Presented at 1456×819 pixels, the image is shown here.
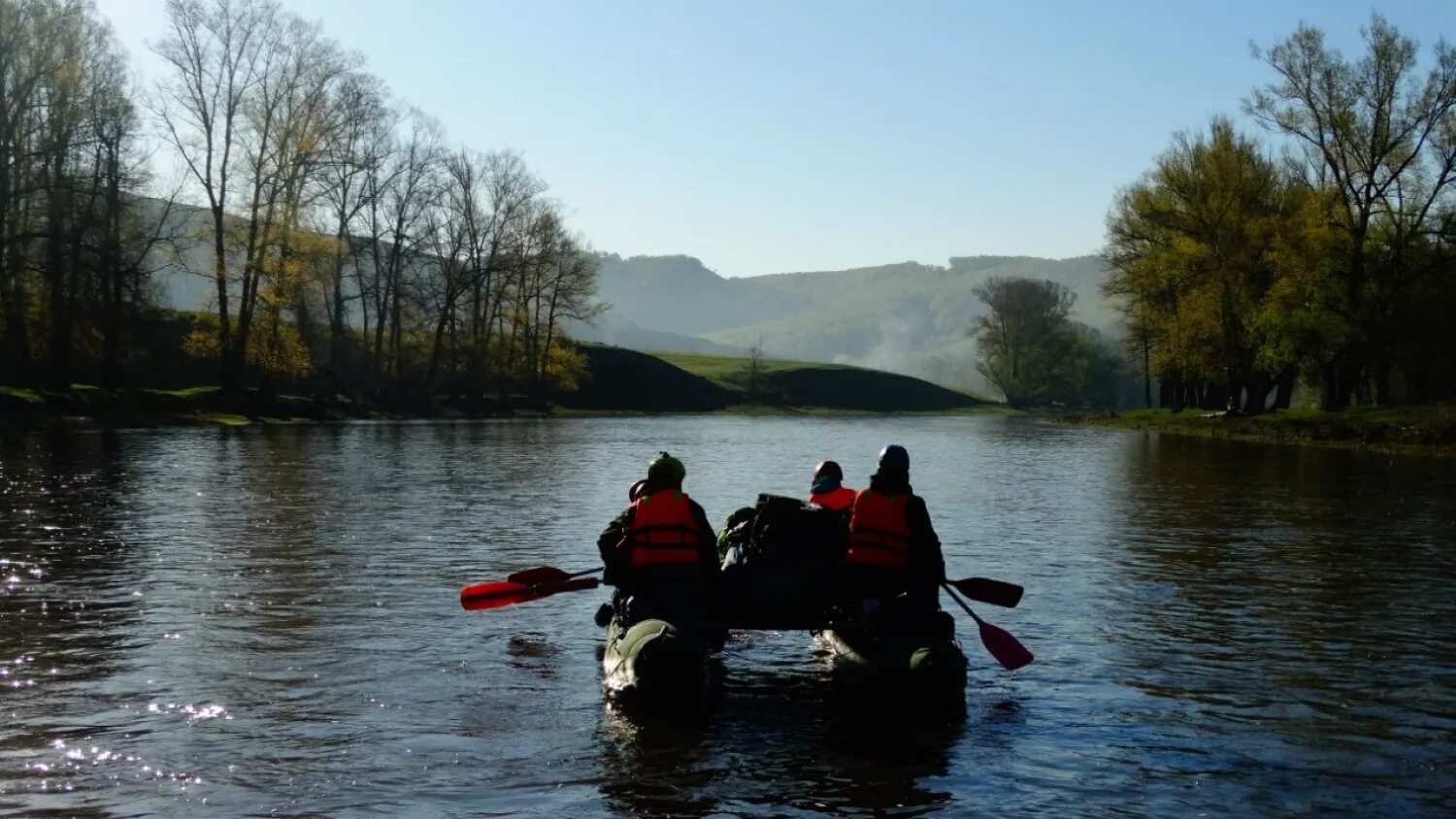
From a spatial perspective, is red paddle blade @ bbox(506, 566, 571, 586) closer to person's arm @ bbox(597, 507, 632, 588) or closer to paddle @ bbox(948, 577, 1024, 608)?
person's arm @ bbox(597, 507, 632, 588)

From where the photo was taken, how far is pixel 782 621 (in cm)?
1466

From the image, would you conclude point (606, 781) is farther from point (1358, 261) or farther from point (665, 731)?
point (1358, 261)

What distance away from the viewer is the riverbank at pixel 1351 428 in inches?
2140

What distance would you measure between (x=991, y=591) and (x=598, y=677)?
4805 mm

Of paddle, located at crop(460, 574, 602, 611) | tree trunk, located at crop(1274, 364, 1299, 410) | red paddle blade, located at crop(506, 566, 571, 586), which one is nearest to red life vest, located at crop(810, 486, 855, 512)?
paddle, located at crop(460, 574, 602, 611)

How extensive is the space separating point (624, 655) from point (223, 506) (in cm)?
1913

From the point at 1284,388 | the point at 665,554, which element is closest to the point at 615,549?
the point at 665,554

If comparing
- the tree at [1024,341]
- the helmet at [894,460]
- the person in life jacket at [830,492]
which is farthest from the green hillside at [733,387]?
the helmet at [894,460]

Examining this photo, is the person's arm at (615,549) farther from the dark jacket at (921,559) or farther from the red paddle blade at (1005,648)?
the red paddle blade at (1005,648)

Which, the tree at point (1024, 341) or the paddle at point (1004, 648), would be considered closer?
the paddle at point (1004, 648)

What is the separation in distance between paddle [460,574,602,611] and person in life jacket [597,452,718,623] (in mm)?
2403

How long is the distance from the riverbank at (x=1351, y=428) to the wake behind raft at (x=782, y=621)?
4566 centimetres

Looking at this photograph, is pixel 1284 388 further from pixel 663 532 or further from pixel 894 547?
pixel 663 532

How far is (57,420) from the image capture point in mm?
53219
